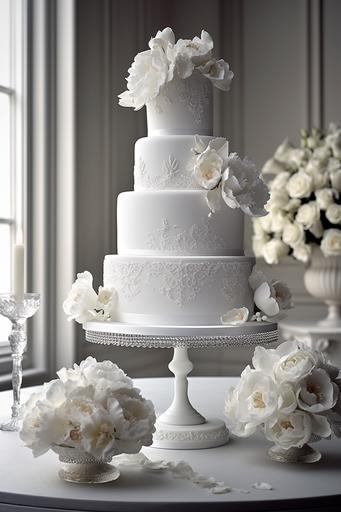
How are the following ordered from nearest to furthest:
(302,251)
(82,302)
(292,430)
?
(292,430) → (82,302) → (302,251)

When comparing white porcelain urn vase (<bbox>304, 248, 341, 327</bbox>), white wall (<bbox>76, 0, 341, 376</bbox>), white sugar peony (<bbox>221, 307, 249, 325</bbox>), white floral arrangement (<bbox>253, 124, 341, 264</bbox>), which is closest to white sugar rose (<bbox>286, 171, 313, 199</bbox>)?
white floral arrangement (<bbox>253, 124, 341, 264</bbox>)

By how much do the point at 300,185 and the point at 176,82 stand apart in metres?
1.82

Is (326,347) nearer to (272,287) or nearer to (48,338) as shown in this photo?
(48,338)

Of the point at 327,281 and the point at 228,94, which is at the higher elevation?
the point at 228,94

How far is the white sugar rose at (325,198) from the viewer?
12.0 ft

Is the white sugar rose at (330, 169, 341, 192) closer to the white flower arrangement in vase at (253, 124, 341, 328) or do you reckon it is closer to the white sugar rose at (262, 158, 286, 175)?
the white flower arrangement in vase at (253, 124, 341, 328)

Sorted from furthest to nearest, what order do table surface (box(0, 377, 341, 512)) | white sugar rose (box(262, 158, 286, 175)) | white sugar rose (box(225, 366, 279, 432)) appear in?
white sugar rose (box(262, 158, 286, 175)) → white sugar rose (box(225, 366, 279, 432)) → table surface (box(0, 377, 341, 512))

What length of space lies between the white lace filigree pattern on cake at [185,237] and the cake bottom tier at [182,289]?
0.04m

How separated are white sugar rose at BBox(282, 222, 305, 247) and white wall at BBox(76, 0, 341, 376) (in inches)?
30.0

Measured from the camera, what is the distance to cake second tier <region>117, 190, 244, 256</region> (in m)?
1.94

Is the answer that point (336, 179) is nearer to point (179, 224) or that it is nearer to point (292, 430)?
point (179, 224)

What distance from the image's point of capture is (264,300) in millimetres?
1940

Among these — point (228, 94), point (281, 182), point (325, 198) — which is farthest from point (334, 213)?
point (228, 94)

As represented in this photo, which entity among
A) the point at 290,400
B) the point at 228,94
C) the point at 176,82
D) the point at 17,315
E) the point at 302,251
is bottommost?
the point at 290,400
